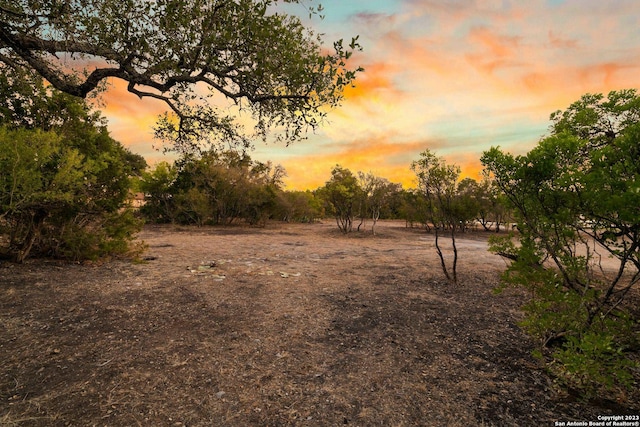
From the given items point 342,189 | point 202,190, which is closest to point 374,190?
point 342,189

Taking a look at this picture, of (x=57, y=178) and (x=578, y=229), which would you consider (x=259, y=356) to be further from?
(x=57, y=178)

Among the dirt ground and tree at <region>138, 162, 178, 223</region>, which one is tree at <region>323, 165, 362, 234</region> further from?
the dirt ground

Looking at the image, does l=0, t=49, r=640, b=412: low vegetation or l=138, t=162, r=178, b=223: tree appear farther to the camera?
l=138, t=162, r=178, b=223: tree

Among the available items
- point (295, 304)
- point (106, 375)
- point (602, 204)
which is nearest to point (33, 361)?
point (106, 375)

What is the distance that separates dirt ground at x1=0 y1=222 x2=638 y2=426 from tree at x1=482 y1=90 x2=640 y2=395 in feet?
3.06

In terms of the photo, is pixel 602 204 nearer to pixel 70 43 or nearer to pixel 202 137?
pixel 70 43

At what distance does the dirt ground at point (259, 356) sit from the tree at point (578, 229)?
3.06ft

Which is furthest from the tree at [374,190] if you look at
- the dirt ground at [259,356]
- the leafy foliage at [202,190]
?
the dirt ground at [259,356]

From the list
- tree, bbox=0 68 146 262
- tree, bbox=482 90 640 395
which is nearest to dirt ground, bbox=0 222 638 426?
→ tree, bbox=482 90 640 395

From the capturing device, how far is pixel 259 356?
5.42m

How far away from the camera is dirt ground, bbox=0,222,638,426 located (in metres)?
3.92

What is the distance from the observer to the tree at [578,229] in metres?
3.58

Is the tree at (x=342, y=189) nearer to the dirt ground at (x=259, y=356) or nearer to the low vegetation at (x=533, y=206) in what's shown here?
the low vegetation at (x=533, y=206)

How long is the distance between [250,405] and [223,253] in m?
13.2
